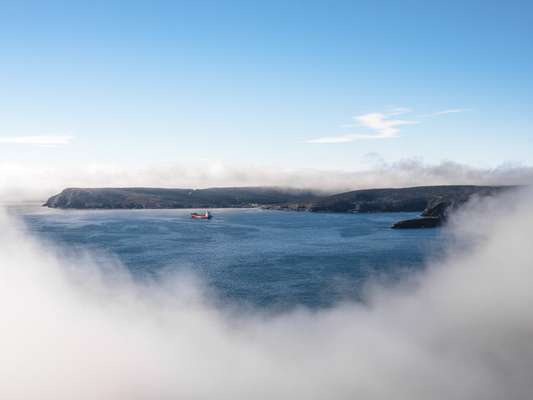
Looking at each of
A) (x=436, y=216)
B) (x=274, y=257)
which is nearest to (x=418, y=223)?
(x=436, y=216)

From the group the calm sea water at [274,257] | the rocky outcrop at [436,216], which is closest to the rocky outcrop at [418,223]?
the rocky outcrop at [436,216]

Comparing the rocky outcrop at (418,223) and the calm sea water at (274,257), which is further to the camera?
the rocky outcrop at (418,223)

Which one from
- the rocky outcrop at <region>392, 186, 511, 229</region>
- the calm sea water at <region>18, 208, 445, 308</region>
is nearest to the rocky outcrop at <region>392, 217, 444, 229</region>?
the rocky outcrop at <region>392, 186, 511, 229</region>

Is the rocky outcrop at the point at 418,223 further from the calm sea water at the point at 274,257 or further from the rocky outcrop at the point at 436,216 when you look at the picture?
the calm sea water at the point at 274,257

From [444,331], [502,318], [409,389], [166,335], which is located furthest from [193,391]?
[502,318]

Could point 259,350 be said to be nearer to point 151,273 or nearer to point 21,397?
point 21,397

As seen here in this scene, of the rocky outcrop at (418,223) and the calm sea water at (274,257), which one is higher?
the rocky outcrop at (418,223)

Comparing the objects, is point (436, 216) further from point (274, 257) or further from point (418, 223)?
point (274, 257)

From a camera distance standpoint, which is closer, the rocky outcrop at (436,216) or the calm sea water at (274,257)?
the calm sea water at (274,257)

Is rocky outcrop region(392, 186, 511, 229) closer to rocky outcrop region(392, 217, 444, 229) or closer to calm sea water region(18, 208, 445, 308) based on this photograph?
rocky outcrop region(392, 217, 444, 229)
